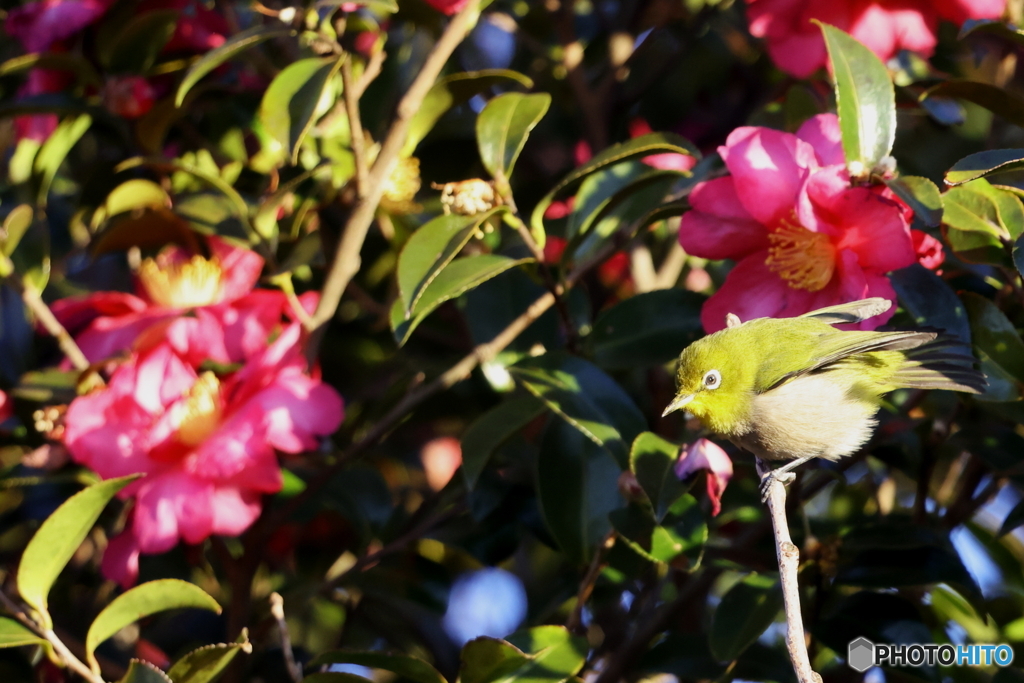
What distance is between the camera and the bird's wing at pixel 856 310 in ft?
3.17

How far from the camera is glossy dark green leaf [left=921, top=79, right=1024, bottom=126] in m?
1.07

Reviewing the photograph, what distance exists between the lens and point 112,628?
3.55 feet

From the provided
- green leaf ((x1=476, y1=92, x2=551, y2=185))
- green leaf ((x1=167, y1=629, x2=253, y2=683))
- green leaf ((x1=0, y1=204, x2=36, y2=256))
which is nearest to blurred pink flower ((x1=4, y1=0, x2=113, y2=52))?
green leaf ((x1=0, y1=204, x2=36, y2=256))

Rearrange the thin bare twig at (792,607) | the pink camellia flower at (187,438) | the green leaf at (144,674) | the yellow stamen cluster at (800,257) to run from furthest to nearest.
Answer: the pink camellia flower at (187,438), the yellow stamen cluster at (800,257), the green leaf at (144,674), the thin bare twig at (792,607)

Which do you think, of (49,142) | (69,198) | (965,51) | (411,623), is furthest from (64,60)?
(965,51)

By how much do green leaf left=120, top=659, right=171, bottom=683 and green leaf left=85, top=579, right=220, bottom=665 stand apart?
6.0 inches

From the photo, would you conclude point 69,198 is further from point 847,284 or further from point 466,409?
point 847,284

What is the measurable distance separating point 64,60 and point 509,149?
0.69m

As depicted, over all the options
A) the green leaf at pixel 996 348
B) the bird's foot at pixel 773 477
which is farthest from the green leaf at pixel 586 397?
the green leaf at pixel 996 348

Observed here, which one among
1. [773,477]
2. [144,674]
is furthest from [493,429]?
[144,674]

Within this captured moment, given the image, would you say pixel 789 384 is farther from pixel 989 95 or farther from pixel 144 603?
pixel 144 603

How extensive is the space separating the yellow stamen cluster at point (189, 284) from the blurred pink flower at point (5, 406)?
231mm

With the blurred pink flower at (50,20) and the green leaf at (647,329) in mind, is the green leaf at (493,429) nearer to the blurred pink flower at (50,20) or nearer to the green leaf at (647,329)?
the green leaf at (647,329)

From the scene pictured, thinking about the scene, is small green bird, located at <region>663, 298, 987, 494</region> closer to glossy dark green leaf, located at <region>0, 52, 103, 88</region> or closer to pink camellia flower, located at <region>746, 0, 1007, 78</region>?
pink camellia flower, located at <region>746, 0, 1007, 78</region>
